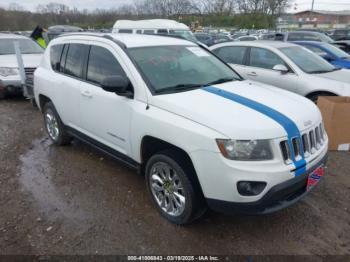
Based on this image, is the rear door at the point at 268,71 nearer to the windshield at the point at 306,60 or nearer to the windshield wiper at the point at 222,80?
the windshield at the point at 306,60

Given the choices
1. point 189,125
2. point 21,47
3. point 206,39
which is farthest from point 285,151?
point 206,39

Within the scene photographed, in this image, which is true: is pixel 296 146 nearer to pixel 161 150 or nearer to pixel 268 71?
pixel 161 150

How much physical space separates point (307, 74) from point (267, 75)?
30.9 inches

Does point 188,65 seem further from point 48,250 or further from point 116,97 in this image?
point 48,250

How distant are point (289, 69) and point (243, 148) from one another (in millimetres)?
4095

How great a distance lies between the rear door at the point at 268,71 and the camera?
5.89m

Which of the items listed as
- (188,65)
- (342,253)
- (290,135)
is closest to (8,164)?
(188,65)

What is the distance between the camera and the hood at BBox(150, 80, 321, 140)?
251 centimetres

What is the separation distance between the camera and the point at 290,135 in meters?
2.60

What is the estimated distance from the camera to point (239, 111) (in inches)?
108

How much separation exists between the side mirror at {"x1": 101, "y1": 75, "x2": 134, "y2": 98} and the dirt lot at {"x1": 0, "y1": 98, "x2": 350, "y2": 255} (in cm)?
125

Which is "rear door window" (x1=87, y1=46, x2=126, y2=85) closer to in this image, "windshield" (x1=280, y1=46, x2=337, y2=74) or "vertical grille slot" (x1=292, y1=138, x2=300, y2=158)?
"vertical grille slot" (x1=292, y1=138, x2=300, y2=158)

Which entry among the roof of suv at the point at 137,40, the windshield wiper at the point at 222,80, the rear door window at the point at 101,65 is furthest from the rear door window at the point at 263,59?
the rear door window at the point at 101,65

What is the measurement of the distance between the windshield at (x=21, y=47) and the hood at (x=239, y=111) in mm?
7779
